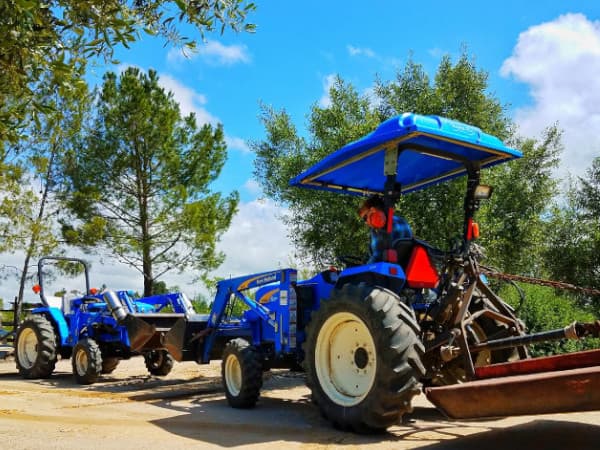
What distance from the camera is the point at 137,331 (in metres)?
9.86

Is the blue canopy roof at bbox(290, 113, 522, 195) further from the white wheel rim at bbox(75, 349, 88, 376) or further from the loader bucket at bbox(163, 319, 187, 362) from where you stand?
the white wheel rim at bbox(75, 349, 88, 376)

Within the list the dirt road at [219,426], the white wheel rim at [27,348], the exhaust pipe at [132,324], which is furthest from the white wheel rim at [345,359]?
the white wheel rim at [27,348]

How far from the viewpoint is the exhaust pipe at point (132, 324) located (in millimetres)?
9734

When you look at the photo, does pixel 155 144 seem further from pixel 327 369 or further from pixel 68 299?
pixel 327 369

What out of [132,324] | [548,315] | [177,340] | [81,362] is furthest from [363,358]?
[548,315]

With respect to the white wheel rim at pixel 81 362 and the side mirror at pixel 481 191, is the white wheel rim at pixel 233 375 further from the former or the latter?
the white wheel rim at pixel 81 362

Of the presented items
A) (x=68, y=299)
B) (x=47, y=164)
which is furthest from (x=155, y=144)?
(x=68, y=299)

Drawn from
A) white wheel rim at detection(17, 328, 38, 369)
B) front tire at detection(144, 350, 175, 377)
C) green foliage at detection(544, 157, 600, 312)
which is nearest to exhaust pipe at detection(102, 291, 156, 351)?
front tire at detection(144, 350, 175, 377)

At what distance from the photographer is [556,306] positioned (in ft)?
43.2

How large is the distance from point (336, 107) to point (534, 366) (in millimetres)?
8508

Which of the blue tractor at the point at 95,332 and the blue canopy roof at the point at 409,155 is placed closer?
the blue canopy roof at the point at 409,155

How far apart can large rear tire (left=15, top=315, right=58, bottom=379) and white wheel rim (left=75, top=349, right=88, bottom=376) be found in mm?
1070

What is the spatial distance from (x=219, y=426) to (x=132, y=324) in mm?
4352

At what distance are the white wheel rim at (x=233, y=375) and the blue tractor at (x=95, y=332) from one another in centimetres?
251
